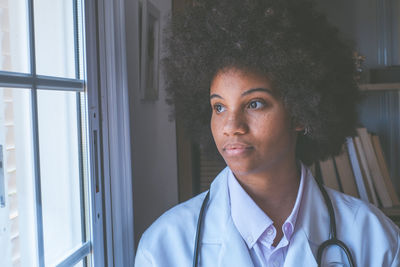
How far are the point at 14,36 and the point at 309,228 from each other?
79 centimetres

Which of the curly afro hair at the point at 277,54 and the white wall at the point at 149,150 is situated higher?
the curly afro hair at the point at 277,54

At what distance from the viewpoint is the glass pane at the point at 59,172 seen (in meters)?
0.93

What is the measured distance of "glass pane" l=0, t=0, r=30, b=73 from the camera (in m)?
0.78

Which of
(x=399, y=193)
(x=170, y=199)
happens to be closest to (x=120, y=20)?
(x=170, y=199)

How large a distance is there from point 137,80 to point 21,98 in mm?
599

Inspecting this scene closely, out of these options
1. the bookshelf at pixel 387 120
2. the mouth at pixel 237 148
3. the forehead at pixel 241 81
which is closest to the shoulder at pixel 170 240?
the mouth at pixel 237 148

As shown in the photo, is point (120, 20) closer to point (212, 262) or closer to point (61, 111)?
point (61, 111)

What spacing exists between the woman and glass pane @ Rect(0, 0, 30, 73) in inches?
17.1

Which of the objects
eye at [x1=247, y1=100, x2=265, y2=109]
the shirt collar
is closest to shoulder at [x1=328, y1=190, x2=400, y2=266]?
the shirt collar

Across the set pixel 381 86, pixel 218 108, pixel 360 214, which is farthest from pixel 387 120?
pixel 218 108

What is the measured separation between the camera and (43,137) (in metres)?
0.93

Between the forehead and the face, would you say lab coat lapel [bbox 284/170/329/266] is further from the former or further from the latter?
the forehead

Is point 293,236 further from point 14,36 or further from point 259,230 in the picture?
point 14,36

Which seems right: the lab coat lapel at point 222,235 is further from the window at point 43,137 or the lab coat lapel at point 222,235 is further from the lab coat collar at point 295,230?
the window at point 43,137
